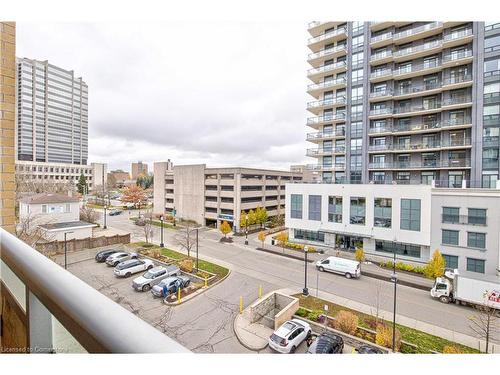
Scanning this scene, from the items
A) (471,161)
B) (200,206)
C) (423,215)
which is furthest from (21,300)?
(200,206)

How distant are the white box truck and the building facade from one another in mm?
4471

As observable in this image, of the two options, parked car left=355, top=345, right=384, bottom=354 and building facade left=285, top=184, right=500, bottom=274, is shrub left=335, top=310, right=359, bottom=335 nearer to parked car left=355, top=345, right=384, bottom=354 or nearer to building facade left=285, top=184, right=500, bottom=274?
parked car left=355, top=345, right=384, bottom=354

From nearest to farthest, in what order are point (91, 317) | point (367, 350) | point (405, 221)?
point (91, 317) → point (367, 350) → point (405, 221)

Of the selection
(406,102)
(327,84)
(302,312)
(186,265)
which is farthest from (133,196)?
(406,102)

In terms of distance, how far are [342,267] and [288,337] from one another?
6.88 metres

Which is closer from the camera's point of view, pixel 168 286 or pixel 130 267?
pixel 168 286

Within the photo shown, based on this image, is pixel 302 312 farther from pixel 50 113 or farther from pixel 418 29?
pixel 418 29

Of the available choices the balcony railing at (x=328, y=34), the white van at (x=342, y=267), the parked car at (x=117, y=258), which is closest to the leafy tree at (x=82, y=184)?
the parked car at (x=117, y=258)

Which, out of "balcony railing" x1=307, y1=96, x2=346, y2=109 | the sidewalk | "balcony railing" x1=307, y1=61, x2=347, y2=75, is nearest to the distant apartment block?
the sidewalk

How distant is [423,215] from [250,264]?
35.2 feet

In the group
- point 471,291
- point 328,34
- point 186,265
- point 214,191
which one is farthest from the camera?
point 214,191

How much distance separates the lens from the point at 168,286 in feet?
33.7

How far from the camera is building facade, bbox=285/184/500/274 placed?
13.8 metres

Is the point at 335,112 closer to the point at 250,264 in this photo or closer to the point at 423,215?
the point at 423,215
